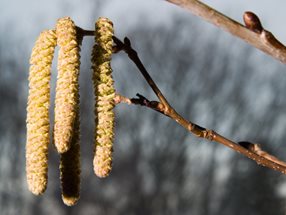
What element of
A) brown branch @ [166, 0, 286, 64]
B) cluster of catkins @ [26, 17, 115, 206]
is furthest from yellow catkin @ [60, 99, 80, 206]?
brown branch @ [166, 0, 286, 64]

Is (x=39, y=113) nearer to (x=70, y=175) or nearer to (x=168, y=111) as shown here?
(x=70, y=175)

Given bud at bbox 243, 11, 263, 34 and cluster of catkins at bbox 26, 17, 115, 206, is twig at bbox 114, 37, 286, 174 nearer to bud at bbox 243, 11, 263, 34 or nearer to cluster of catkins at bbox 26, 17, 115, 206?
cluster of catkins at bbox 26, 17, 115, 206

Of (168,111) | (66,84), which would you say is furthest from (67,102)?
(168,111)

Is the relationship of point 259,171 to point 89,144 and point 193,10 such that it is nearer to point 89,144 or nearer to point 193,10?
point 89,144

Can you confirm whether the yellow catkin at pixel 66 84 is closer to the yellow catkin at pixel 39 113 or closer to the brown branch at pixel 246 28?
the yellow catkin at pixel 39 113

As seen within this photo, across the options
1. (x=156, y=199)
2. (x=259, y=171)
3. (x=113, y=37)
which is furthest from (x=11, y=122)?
(x=113, y=37)

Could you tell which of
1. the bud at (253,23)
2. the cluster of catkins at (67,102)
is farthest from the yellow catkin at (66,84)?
the bud at (253,23)
